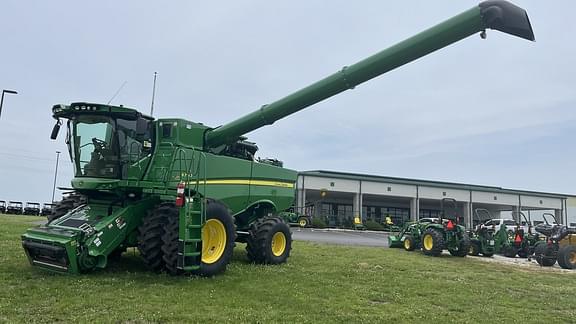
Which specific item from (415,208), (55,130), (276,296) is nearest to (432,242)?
(276,296)

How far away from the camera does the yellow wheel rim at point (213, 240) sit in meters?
10.2

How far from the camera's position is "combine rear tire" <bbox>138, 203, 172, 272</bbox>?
363 inches

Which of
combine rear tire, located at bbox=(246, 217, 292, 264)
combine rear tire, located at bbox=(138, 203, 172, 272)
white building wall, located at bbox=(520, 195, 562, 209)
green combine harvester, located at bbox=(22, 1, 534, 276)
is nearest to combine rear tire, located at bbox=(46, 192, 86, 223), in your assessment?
green combine harvester, located at bbox=(22, 1, 534, 276)

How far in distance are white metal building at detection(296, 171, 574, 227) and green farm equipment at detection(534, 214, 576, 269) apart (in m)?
28.4

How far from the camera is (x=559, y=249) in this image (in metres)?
17.6

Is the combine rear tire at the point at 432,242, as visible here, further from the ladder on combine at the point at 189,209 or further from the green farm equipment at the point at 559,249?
the ladder on combine at the point at 189,209

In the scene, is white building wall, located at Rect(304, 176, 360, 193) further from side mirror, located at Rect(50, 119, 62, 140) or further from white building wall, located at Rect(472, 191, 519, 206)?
side mirror, located at Rect(50, 119, 62, 140)

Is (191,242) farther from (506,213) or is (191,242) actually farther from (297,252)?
(506,213)

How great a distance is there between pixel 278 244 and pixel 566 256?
11119mm

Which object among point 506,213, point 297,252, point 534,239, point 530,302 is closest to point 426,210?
point 506,213

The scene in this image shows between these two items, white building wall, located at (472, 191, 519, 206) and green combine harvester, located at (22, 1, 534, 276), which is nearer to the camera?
green combine harvester, located at (22, 1, 534, 276)

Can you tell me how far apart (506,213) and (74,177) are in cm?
6740

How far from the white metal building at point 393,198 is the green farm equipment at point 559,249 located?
93.0ft

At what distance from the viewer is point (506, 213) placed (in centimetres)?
A: 6756
